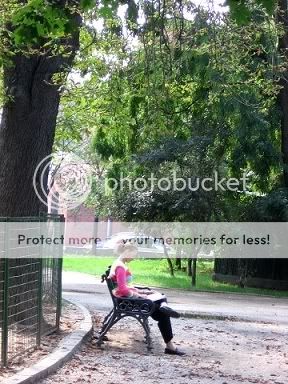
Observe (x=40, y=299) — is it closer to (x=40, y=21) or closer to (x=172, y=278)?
(x=40, y=21)

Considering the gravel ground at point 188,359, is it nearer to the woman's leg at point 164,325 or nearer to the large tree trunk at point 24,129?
the woman's leg at point 164,325

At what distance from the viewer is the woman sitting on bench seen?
29.6 ft

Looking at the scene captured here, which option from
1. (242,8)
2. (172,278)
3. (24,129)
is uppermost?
(242,8)

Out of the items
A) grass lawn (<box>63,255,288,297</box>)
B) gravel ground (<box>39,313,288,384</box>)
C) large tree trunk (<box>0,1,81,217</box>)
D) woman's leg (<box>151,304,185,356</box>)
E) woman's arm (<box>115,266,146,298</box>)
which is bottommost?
grass lawn (<box>63,255,288,297</box>)

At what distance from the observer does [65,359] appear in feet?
25.9

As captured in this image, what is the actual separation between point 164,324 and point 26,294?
1984mm

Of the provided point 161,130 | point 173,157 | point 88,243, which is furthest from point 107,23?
point 88,243

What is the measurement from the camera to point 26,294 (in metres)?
8.23

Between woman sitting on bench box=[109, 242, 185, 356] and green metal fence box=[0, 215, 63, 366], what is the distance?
3.02ft

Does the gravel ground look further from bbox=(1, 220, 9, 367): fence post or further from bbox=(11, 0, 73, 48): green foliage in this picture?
bbox=(11, 0, 73, 48): green foliage

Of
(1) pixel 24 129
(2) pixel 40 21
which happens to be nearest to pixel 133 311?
(1) pixel 24 129

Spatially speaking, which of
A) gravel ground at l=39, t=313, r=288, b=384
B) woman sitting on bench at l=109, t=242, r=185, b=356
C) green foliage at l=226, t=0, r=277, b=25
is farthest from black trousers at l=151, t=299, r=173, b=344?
green foliage at l=226, t=0, r=277, b=25

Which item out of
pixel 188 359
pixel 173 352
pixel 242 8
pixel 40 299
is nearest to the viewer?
pixel 242 8

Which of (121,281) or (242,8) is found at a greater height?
(242,8)
